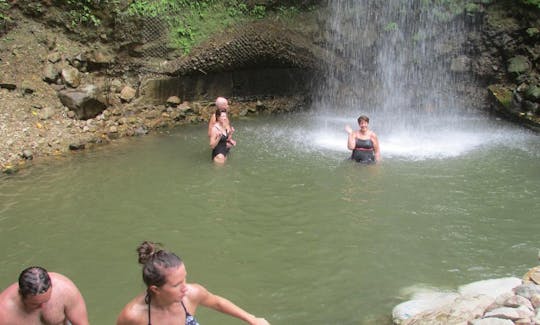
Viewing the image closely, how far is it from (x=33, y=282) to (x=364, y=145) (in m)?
6.22

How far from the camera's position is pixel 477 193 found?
7211 mm

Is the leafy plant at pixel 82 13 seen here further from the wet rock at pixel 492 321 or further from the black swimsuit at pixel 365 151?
the wet rock at pixel 492 321

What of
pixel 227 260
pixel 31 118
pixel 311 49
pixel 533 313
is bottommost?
pixel 227 260

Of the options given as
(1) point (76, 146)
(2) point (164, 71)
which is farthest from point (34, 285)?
(2) point (164, 71)

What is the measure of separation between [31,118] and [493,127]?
31.9ft

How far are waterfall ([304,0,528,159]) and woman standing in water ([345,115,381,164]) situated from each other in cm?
314

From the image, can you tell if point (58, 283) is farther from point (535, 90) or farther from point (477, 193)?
point (535, 90)

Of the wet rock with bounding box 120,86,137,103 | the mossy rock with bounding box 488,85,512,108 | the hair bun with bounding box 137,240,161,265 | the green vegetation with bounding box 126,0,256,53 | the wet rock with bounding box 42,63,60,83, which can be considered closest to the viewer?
the hair bun with bounding box 137,240,161,265

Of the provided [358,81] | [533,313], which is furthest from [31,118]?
[533,313]

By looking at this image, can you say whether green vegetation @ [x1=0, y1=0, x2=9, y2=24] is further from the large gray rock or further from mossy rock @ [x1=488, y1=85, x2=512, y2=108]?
mossy rock @ [x1=488, y1=85, x2=512, y2=108]

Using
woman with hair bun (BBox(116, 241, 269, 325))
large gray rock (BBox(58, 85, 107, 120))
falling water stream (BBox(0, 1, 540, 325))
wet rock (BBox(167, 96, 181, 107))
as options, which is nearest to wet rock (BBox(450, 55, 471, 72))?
falling water stream (BBox(0, 1, 540, 325))

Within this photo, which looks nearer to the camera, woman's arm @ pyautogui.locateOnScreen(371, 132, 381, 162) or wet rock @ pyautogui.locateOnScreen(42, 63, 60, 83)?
woman's arm @ pyautogui.locateOnScreen(371, 132, 381, 162)

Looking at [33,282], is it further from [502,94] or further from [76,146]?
[502,94]

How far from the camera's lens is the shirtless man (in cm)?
307
